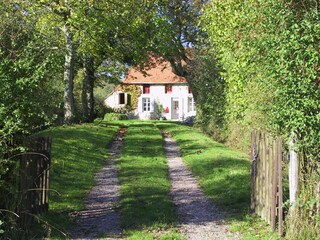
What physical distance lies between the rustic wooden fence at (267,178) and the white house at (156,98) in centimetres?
5292

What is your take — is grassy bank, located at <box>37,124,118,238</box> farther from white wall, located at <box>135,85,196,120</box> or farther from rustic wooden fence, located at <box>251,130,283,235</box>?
white wall, located at <box>135,85,196,120</box>

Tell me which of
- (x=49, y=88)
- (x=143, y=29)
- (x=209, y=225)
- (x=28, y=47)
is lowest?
(x=209, y=225)

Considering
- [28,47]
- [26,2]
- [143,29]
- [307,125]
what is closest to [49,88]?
[28,47]

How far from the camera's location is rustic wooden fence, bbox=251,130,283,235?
7320 millimetres

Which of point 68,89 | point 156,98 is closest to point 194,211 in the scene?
point 68,89

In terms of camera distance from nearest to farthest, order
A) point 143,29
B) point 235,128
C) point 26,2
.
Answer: point 26,2
point 235,128
point 143,29

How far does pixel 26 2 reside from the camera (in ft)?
66.5

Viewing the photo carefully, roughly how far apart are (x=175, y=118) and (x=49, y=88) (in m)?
54.7

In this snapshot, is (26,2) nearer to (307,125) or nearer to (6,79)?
(6,79)

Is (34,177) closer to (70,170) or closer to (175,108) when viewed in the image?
(70,170)

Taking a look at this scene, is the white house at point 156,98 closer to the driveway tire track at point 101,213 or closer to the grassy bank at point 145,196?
the grassy bank at point 145,196

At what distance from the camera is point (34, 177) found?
7664mm

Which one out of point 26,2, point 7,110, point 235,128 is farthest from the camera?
point 235,128

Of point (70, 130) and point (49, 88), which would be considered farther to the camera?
point (70, 130)
